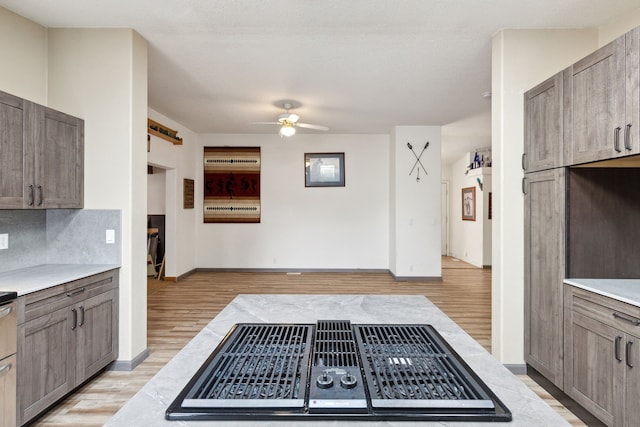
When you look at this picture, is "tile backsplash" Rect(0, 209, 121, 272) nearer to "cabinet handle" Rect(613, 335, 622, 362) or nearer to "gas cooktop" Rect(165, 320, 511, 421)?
"gas cooktop" Rect(165, 320, 511, 421)

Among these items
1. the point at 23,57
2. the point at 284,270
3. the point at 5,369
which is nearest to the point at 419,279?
the point at 284,270

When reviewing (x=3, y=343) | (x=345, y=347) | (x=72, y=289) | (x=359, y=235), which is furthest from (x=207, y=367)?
(x=359, y=235)

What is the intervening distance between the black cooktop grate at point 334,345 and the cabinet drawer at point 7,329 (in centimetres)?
181

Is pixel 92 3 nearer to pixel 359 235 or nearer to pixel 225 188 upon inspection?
pixel 225 188

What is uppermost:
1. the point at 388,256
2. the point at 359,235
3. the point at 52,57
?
the point at 52,57

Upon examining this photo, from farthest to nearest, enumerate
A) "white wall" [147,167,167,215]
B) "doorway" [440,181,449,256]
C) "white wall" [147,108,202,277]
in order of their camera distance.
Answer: "doorway" [440,181,449,256], "white wall" [147,167,167,215], "white wall" [147,108,202,277]

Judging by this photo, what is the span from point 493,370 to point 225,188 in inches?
263

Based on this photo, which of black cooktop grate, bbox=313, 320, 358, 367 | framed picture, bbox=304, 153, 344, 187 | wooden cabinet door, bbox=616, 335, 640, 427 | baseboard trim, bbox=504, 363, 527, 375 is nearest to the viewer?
black cooktop grate, bbox=313, 320, 358, 367

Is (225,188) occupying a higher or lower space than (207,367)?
higher

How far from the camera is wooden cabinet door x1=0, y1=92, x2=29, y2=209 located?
86.8 inches

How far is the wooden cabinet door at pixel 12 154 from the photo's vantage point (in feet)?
7.23

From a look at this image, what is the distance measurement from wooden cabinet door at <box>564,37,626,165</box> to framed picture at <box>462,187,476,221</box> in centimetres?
619

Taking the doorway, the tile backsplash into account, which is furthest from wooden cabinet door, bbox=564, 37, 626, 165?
the doorway

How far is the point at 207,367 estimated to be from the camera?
0.92m
